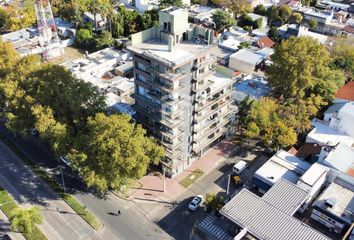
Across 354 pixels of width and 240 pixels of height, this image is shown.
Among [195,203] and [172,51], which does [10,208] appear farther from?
[172,51]

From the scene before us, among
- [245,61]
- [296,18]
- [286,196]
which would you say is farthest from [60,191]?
[296,18]

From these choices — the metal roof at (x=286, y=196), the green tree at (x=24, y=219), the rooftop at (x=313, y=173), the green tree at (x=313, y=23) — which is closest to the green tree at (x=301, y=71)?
the rooftop at (x=313, y=173)

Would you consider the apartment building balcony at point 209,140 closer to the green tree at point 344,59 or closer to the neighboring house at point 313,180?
the neighboring house at point 313,180

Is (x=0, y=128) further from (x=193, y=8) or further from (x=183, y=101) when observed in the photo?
(x=193, y=8)

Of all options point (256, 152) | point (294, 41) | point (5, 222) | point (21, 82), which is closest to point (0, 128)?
point (21, 82)

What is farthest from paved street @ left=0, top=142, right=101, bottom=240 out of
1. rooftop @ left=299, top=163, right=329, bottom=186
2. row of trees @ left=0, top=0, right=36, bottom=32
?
row of trees @ left=0, top=0, right=36, bottom=32

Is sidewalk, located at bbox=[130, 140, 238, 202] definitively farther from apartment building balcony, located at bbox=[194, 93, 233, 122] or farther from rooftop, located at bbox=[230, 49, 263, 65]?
rooftop, located at bbox=[230, 49, 263, 65]

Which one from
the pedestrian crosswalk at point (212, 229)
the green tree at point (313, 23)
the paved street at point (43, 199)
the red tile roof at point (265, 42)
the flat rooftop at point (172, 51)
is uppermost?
the flat rooftop at point (172, 51)
